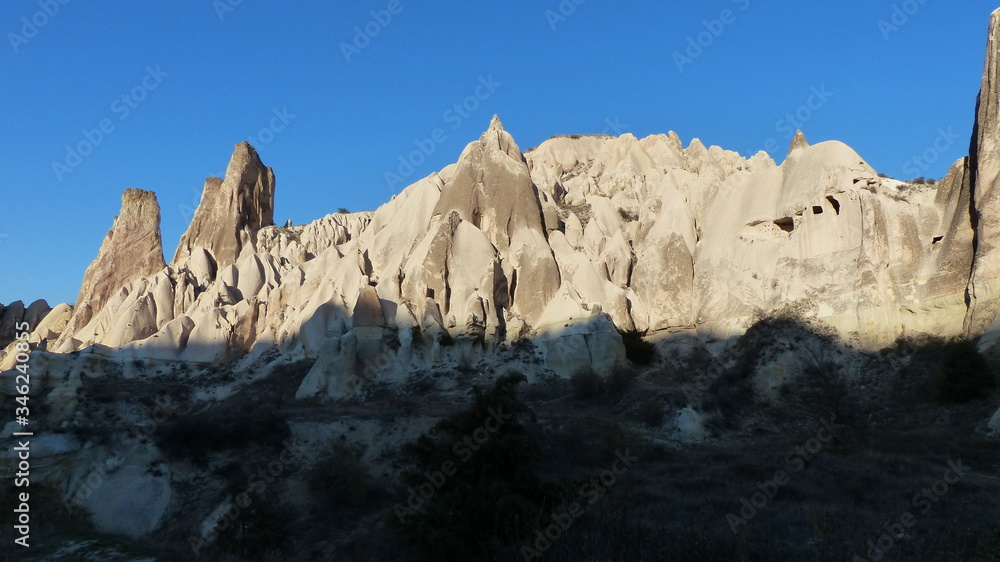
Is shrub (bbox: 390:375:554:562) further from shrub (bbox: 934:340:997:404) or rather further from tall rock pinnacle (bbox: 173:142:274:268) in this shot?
tall rock pinnacle (bbox: 173:142:274:268)

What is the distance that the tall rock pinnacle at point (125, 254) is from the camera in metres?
46.3

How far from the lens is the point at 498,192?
120 feet

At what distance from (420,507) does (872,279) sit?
20.5m

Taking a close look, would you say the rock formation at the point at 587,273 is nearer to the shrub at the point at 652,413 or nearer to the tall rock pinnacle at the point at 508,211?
the tall rock pinnacle at the point at 508,211

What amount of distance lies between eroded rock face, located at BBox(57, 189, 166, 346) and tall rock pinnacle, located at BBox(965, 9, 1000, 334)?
45.7m

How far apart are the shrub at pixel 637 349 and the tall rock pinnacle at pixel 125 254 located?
112ft

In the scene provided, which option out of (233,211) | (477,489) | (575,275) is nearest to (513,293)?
(575,275)

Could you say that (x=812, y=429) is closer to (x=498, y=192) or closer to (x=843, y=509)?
(x=843, y=509)

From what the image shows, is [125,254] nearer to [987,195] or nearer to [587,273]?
[587,273]

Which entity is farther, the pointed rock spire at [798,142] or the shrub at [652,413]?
the pointed rock spire at [798,142]

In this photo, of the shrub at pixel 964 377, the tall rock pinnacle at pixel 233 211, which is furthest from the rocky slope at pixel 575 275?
the shrub at pixel 964 377

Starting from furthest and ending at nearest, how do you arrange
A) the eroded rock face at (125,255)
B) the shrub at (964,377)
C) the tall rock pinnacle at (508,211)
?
the eroded rock face at (125,255) → the tall rock pinnacle at (508,211) → the shrub at (964,377)

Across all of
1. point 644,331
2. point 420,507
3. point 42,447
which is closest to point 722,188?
point 644,331

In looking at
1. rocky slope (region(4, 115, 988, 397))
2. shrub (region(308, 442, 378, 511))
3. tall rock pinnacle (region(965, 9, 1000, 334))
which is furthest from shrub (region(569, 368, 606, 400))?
tall rock pinnacle (region(965, 9, 1000, 334))
